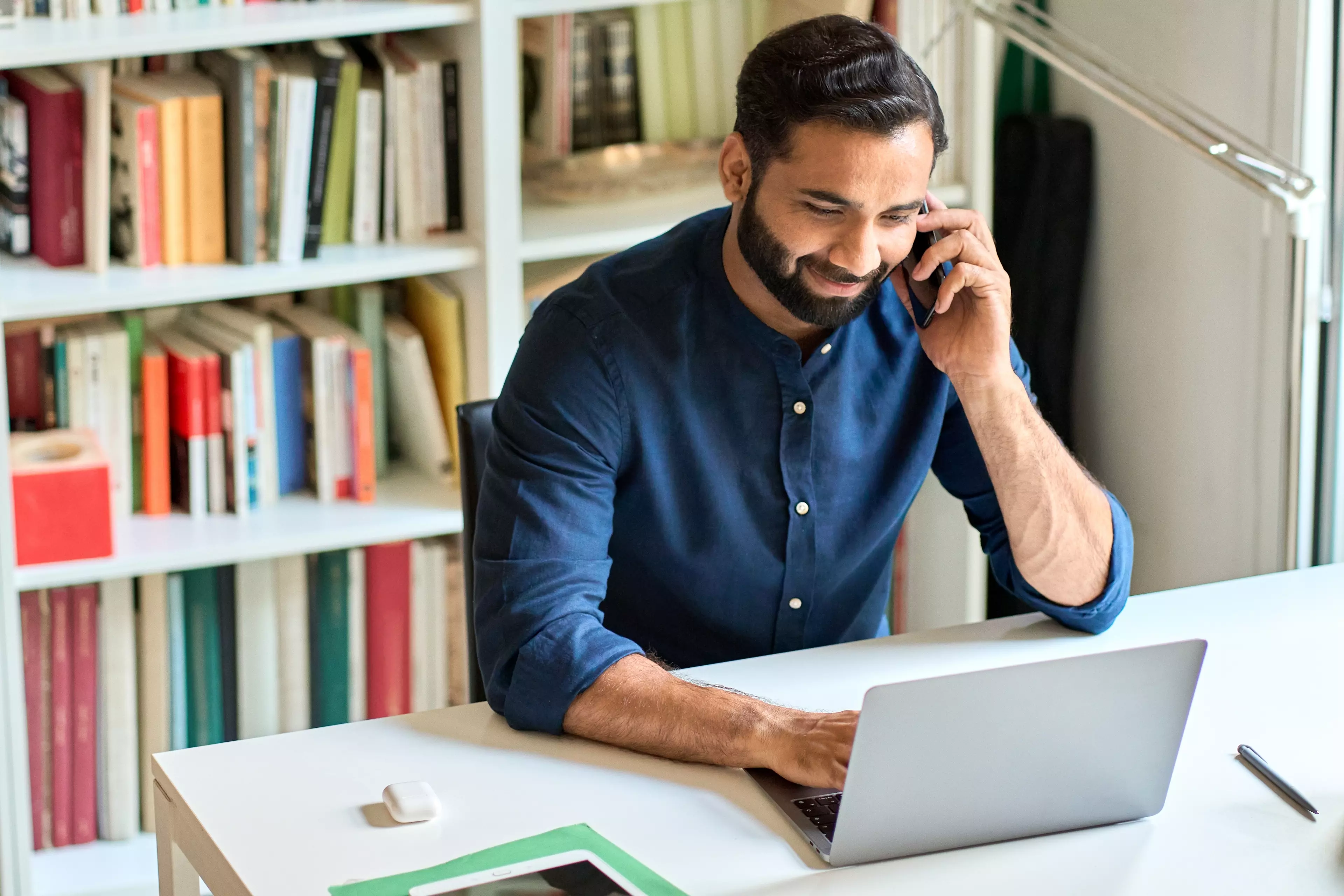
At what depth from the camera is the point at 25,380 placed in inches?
89.8

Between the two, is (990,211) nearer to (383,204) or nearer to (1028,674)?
(383,204)

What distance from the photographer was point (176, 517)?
2.35 m

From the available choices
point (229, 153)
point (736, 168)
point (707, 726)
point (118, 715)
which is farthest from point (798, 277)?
point (118, 715)

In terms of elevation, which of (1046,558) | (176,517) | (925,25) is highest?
(925,25)

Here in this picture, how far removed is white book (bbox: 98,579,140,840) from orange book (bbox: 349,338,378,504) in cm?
36

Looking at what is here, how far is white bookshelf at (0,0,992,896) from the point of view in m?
2.12

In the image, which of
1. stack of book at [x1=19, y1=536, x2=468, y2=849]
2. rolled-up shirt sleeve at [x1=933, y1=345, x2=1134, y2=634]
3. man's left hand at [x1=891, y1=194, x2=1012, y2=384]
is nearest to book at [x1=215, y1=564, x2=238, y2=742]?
stack of book at [x1=19, y1=536, x2=468, y2=849]

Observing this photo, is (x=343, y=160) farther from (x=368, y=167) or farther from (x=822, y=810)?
(x=822, y=810)

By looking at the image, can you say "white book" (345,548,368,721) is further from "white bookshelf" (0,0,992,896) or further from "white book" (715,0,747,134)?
"white book" (715,0,747,134)

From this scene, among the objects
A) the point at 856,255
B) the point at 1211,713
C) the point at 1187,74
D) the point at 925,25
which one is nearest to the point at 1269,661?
the point at 1211,713

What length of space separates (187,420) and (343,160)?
42cm

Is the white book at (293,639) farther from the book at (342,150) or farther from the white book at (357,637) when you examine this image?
the book at (342,150)

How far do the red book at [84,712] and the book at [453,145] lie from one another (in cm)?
73

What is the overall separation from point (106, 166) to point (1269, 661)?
5.07 feet
